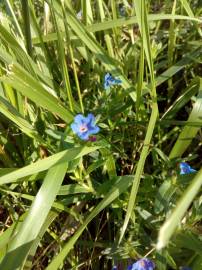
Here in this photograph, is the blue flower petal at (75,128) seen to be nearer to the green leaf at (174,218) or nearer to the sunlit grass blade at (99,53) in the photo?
the sunlit grass blade at (99,53)

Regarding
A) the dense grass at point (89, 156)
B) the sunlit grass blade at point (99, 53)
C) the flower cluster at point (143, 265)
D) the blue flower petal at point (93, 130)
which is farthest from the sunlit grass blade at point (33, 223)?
the sunlit grass blade at point (99, 53)

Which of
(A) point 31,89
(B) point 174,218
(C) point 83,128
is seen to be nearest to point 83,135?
(C) point 83,128

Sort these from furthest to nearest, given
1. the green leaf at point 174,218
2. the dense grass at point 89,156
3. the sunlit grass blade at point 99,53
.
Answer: the sunlit grass blade at point 99,53 → the dense grass at point 89,156 → the green leaf at point 174,218

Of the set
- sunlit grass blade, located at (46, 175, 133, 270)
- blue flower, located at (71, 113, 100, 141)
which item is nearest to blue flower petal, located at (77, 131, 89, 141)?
blue flower, located at (71, 113, 100, 141)

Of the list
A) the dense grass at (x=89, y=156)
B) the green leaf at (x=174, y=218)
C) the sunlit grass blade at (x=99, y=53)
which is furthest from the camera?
the sunlit grass blade at (x=99, y=53)

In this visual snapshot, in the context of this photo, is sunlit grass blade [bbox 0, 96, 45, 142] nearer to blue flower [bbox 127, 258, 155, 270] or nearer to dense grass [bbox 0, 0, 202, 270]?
dense grass [bbox 0, 0, 202, 270]

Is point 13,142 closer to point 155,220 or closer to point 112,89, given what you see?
point 112,89

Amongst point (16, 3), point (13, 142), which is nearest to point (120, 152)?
point (13, 142)
